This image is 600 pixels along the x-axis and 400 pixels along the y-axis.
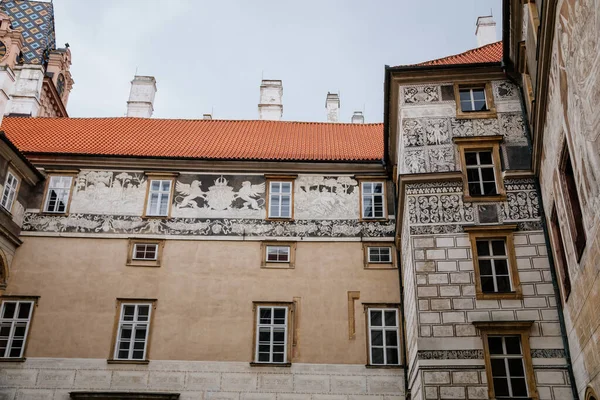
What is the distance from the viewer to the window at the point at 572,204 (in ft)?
29.2

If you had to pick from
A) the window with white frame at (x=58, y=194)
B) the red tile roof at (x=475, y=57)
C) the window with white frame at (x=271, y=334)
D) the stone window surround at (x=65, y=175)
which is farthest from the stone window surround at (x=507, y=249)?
the window with white frame at (x=58, y=194)

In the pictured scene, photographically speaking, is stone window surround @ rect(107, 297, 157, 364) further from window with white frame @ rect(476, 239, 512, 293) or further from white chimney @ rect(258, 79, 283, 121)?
white chimney @ rect(258, 79, 283, 121)

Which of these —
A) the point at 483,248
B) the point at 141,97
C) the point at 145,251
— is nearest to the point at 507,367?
the point at 483,248

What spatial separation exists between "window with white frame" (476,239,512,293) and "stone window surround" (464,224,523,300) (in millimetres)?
85

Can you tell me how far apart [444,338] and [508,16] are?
671 cm

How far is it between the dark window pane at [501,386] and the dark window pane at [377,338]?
418cm

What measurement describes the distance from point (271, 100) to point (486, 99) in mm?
12528

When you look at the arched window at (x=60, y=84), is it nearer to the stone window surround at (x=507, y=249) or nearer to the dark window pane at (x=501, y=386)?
the stone window surround at (x=507, y=249)

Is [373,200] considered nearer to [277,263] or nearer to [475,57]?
[277,263]

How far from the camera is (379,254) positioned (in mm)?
15805

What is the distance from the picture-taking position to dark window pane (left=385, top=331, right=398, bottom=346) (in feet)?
48.5

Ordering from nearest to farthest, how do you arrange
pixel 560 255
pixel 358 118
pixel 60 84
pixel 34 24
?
pixel 560 255 < pixel 358 118 < pixel 60 84 < pixel 34 24

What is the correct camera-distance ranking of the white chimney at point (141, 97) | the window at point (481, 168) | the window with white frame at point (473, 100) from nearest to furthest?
the window at point (481, 168) → the window with white frame at point (473, 100) → the white chimney at point (141, 97)

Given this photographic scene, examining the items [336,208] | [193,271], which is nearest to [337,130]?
[336,208]
